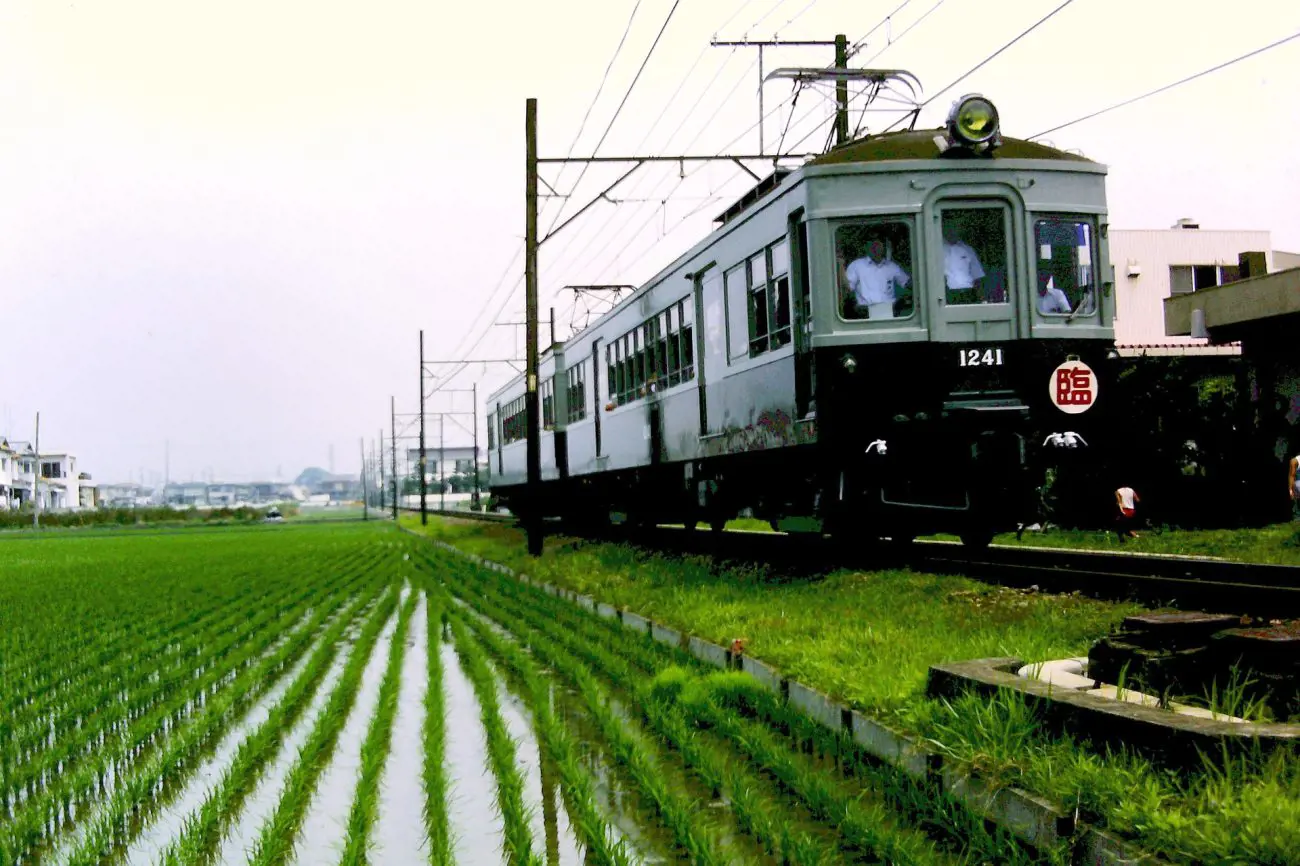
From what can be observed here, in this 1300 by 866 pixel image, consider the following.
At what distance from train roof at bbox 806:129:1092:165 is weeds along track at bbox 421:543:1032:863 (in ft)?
15.3

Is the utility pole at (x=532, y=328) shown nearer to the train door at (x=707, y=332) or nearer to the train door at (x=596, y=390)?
the train door at (x=596, y=390)

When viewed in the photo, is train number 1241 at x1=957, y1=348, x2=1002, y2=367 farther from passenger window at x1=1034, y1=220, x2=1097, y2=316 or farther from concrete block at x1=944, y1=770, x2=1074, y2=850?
concrete block at x1=944, y1=770, x2=1074, y2=850

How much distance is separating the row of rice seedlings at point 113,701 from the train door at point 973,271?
6.31m

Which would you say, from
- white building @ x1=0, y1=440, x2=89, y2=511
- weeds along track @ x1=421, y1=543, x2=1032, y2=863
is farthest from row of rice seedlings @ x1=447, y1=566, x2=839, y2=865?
white building @ x1=0, y1=440, x2=89, y2=511

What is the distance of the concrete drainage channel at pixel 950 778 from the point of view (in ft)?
13.1

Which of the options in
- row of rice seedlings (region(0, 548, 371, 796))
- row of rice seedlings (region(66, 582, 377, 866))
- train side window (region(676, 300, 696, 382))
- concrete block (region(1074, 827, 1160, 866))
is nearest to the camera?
concrete block (region(1074, 827, 1160, 866))

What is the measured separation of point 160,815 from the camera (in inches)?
213

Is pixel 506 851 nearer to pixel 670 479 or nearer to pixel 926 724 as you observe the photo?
pixel 926 724

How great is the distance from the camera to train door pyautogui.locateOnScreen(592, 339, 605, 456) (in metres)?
22.1

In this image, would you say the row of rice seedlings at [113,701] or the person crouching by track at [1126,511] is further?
the person crouching by track at [1126,511]

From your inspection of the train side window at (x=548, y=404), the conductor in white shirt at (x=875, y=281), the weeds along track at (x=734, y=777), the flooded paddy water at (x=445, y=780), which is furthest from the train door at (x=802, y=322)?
the train side window at (x=548, y=404)

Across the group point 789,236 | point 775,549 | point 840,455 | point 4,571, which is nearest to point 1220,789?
point 840,455

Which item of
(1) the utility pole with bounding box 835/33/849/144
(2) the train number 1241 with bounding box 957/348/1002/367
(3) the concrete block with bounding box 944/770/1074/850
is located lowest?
(3) the concrete block with bounding box 944/770/1074/850

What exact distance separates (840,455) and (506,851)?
6.94 meters
